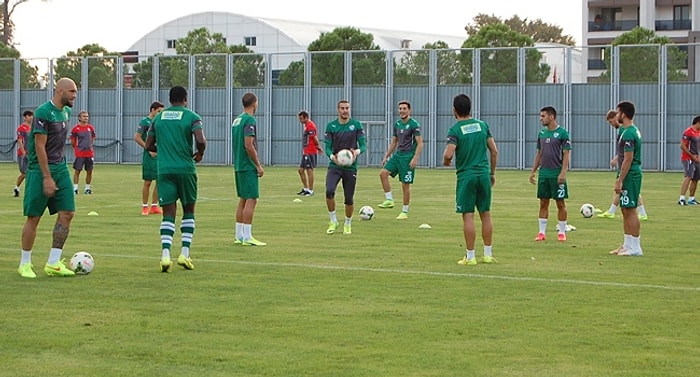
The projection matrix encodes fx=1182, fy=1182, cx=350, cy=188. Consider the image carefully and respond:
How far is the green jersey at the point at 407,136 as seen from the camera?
2369 centimetres

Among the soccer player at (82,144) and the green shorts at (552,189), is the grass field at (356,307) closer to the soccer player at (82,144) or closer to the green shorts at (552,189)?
the green shorts at (552,189)

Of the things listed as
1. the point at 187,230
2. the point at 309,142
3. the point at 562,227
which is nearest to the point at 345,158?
the point at 562,227

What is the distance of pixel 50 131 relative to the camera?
13.0 metres

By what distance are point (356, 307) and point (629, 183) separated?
6336 mm

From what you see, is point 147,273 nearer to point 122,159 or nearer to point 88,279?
point 88,279

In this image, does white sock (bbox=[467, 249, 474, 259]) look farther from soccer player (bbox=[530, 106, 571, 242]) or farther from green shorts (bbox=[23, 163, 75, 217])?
green shorts (bbox=[23, 163, 75, 217])

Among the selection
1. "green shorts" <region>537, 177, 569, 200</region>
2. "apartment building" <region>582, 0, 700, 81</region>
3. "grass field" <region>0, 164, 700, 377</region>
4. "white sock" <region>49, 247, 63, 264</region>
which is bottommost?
"grass field" <region>0, 164, 700, 377</region>

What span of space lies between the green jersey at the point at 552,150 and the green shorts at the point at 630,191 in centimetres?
205

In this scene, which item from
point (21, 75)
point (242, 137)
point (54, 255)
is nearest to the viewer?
point (54, 255)

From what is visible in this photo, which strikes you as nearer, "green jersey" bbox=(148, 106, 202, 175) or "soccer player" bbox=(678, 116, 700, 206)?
"green jersey" bbox=(148, 106, 202, 175)

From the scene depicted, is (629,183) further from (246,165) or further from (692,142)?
(692,142)

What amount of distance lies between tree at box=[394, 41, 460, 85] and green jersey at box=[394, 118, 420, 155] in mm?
36436

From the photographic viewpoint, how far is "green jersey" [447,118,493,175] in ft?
48.1

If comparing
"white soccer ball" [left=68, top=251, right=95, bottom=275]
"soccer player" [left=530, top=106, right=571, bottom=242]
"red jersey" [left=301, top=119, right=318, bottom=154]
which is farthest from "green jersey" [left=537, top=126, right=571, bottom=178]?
"red jersey" [left=301, top=119, right=318, bottom=154]
